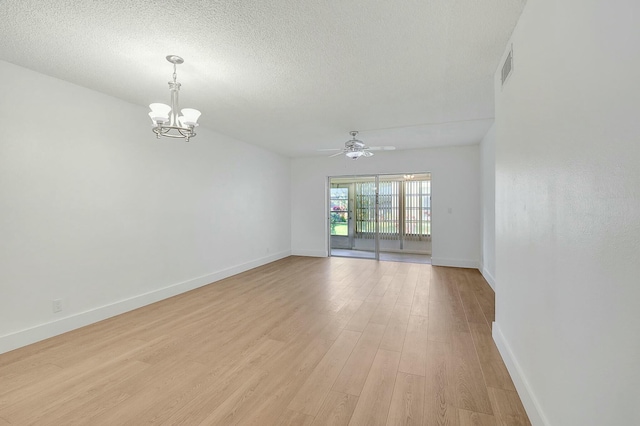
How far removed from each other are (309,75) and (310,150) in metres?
3.87

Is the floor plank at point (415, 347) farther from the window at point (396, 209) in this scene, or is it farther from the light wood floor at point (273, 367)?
the window at point (396, 209)

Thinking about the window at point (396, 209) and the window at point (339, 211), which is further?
the window at point (339, 211)

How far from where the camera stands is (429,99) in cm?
358

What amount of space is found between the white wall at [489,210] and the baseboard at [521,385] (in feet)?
7.44

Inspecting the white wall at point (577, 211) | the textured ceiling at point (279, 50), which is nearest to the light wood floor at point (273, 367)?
the white wall at point (577, 211)

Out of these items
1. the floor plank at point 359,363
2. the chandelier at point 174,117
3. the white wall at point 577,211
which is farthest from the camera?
the chandelier at point 174,117

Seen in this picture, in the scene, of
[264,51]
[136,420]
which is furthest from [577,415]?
[264,51]

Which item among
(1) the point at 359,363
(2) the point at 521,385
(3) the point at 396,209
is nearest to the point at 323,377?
(1) the point at 359,363

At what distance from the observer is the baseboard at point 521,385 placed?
5.43 ft

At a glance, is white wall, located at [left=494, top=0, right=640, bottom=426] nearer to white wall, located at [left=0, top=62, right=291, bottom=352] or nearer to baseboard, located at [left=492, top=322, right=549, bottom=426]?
baseboard, located at [left=492, top=322, right=549, bottom=426]

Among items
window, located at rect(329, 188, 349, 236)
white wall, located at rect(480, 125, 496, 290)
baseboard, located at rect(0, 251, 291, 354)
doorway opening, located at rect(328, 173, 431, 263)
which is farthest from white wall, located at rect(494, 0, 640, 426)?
window, located at rect(329, 188, 349, 236)

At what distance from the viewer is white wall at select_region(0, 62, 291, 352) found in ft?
9.05

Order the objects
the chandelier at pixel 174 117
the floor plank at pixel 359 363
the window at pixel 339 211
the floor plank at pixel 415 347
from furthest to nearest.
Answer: the window at pixel 339 211 < the chandelier at pixel 174 117 < the floor plank at pixel 415 347 < the floor plank at pixel 359 363

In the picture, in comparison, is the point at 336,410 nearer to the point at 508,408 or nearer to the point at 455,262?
the point at 508,408
